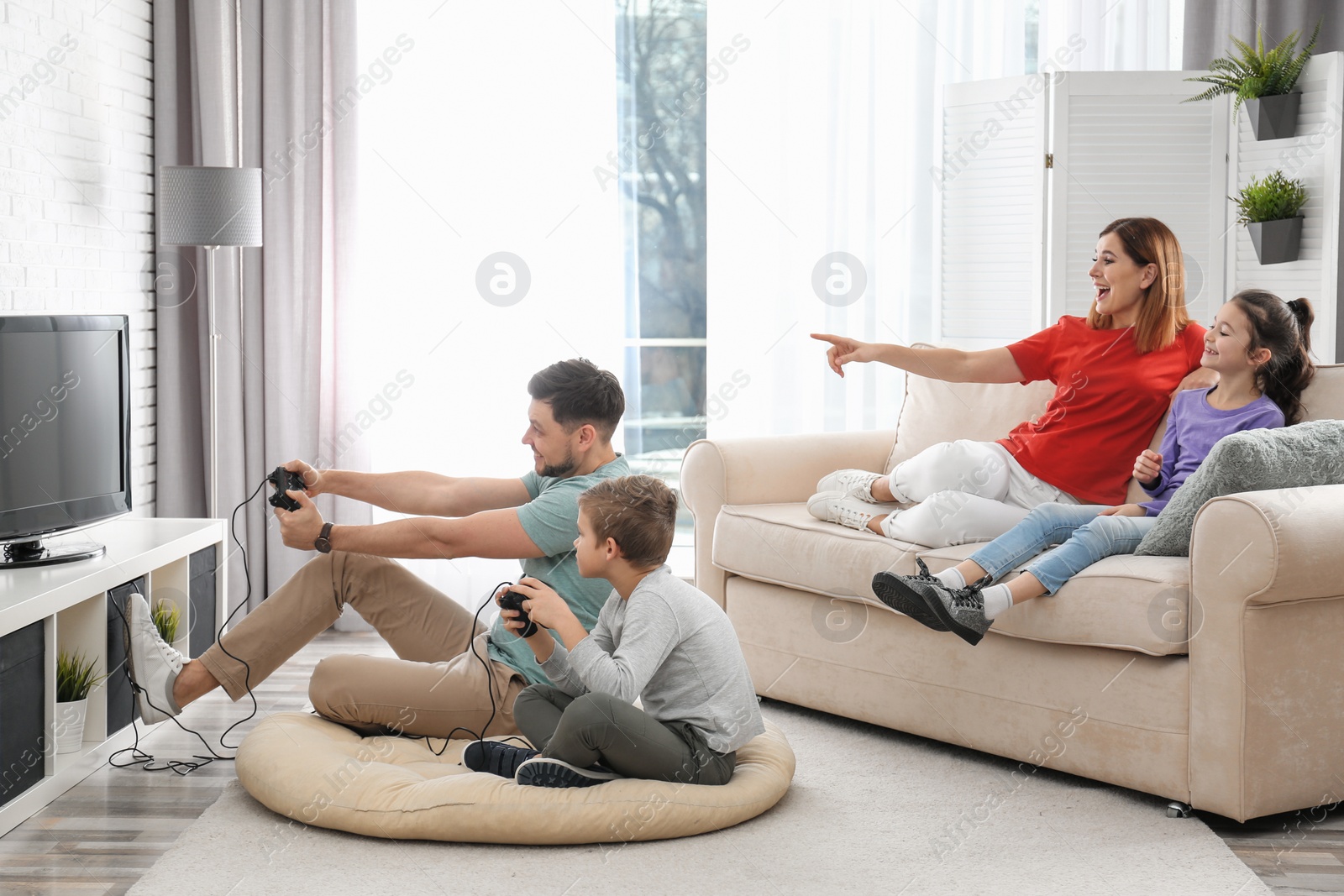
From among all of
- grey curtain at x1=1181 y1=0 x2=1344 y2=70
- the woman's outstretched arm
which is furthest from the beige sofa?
grey curtain at x1=1181 y1=0 x2=1344 y2=70

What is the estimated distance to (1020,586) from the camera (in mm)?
2295

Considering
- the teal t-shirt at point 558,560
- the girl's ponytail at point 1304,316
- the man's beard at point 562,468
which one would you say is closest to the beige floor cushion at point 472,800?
the teal t-shirt at point 558,560

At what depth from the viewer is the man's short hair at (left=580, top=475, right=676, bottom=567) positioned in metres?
2.05

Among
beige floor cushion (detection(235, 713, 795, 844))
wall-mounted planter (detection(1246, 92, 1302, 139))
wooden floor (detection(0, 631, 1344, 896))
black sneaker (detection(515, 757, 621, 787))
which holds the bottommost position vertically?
wooden floor (detection(0, 631, 1344, 896))

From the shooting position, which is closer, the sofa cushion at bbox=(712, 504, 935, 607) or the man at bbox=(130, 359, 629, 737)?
the man at bbox=(130, 359, 629, 737)

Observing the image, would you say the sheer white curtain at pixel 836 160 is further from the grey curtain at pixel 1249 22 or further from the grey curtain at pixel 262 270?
the grey curtain at pixel 262 270

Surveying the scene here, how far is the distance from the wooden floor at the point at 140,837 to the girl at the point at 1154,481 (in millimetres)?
510

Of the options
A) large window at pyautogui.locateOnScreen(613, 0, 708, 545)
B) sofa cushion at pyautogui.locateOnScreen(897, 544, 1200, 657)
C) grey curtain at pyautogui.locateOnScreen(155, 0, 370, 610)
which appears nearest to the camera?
sofa cushion at pyautogui.locateOnScreen(897, 544, 1200, 657)

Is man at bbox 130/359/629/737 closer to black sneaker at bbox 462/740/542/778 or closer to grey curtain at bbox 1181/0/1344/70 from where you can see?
black sneaker at bbox 462/740/542/778

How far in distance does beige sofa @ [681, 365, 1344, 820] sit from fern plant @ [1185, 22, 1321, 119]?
1337 millimetres

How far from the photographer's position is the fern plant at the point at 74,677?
7.80 feet

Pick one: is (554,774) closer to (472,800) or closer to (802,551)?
(472,800)

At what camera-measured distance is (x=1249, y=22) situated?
4008 millimetres

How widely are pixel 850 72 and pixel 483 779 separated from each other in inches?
116
